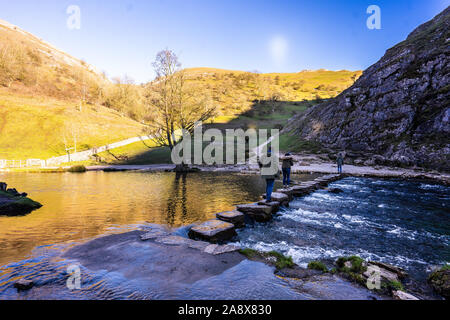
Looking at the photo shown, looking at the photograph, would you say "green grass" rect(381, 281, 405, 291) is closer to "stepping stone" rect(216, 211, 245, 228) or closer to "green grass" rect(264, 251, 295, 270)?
"green grass" rect(264, 251, 295, 270)

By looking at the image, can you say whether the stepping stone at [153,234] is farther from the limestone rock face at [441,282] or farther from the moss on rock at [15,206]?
the moss on rock at [15,206]

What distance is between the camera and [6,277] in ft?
16.0

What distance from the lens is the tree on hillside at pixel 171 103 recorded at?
31.1m

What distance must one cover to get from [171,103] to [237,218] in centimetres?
2536

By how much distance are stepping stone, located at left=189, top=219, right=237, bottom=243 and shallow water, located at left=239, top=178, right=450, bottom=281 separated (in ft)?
1.91

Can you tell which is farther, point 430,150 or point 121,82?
point 121,82

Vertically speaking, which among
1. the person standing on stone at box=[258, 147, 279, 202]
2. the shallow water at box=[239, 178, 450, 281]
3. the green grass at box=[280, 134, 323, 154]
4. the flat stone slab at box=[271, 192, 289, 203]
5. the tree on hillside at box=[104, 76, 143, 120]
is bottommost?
the shallow water at box=[239, 178, 450, 281]

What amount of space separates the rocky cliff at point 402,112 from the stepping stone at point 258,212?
25.4m

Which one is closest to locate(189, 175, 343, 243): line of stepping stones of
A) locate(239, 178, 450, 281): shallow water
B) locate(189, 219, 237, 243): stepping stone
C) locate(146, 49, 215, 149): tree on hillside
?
locate(189, 219, 237, 243): stepping stone

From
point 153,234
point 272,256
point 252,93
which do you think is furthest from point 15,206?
point 252,93

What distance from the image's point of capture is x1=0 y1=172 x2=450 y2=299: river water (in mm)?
5895
